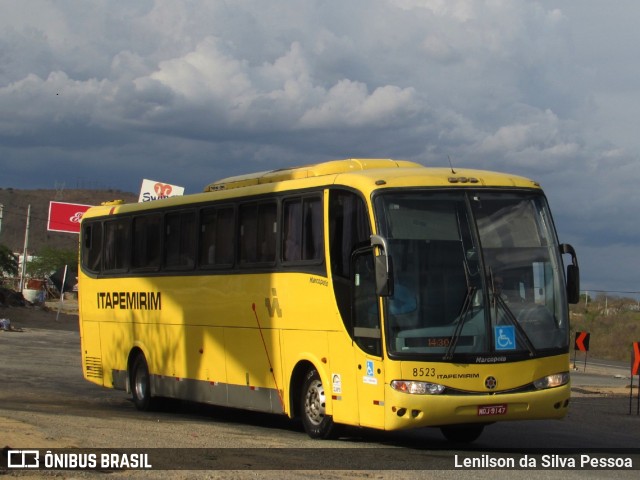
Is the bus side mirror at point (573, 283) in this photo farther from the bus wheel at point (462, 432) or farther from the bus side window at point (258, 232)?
the bus side window at point (258, 232)

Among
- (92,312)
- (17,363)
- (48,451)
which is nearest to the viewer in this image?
(48,451)

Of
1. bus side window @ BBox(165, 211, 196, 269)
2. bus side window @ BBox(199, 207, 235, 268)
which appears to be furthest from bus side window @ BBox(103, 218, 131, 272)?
bus side window @ BBox(199, 207, 235, 268)

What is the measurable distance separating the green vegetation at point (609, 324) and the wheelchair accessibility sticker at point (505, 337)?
3719 centimetres

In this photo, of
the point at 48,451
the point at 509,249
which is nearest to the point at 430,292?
the point at 509,249

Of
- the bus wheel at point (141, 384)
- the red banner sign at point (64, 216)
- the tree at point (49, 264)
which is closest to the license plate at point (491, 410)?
the bus wheel at point (141, 384)

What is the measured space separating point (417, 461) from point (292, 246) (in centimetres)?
420

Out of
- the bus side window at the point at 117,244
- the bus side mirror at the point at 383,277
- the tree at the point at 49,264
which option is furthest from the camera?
the tree at the point at 49,264

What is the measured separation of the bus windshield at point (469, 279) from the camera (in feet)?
45.0

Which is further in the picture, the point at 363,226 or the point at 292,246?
the point at 292,246

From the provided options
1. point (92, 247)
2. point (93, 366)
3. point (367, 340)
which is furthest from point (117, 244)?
point (367, 340)

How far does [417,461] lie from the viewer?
13070 millimetres

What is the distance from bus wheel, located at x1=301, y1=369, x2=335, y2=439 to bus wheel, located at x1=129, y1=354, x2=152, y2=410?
5963mm

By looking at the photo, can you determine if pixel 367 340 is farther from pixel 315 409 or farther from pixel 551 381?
pixel 551 381

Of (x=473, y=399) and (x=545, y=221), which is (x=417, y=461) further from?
(x=545, y=221)
